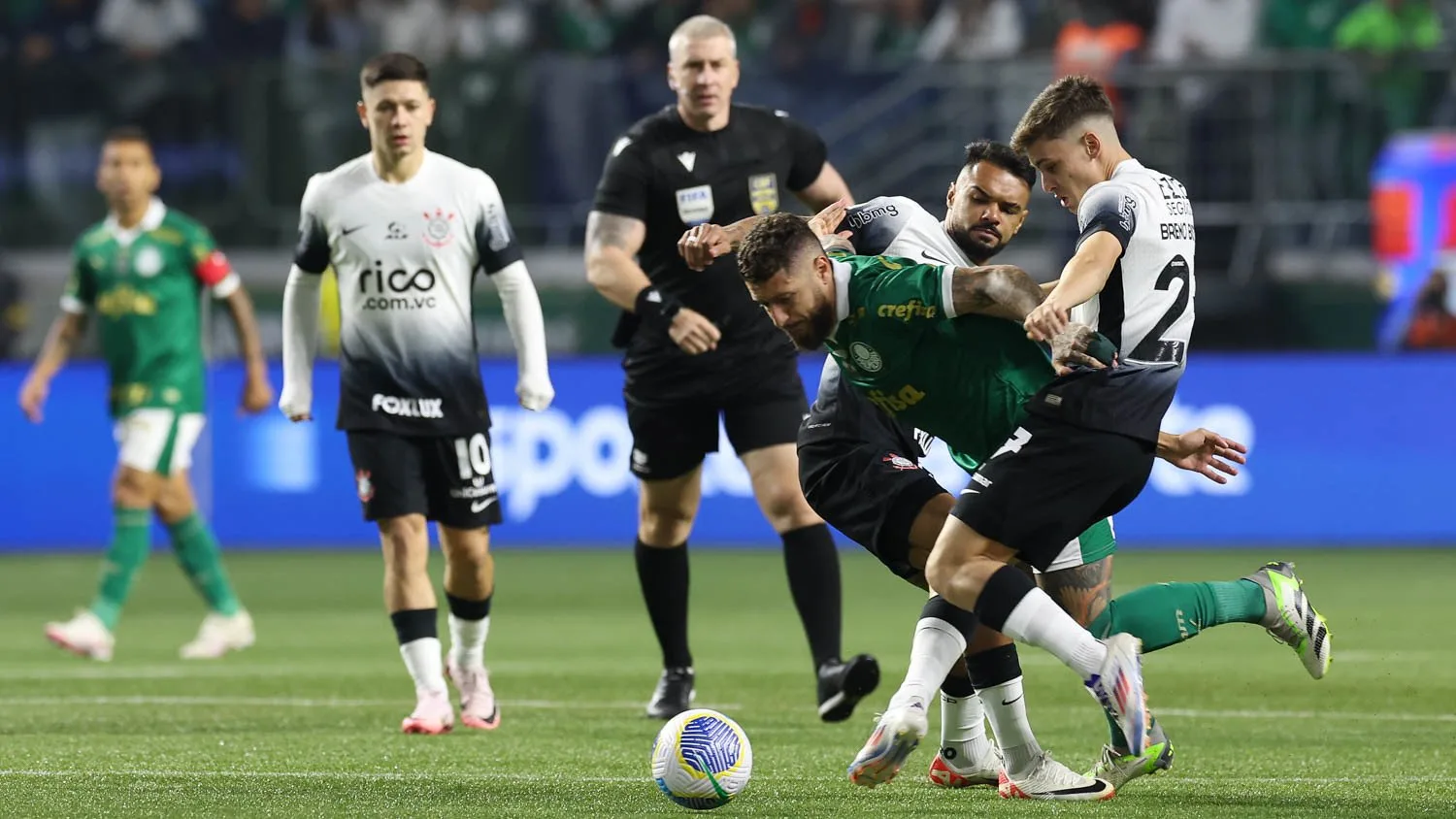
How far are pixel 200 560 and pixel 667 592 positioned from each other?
3236mm

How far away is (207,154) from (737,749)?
12.1 m

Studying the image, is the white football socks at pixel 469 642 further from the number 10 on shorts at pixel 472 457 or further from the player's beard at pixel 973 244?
the player's beard at pixel 973 244

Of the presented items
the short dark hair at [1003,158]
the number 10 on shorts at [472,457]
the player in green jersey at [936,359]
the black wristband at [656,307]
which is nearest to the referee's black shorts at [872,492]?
the player in green jersey at [936,359]

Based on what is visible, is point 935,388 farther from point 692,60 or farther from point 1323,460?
point 1323,460

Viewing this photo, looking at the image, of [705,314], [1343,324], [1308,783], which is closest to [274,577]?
[705,314]

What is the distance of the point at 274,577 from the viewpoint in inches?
540

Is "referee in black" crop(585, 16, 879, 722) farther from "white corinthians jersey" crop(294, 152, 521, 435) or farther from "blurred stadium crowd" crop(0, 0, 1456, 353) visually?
"blurred stadium crowd" crop(0, 0, 1456, 353)

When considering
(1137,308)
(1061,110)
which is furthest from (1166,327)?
(1061,110)

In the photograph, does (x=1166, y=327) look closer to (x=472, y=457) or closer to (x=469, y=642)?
(x=472, y=457)

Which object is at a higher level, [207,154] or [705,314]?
[207,154]

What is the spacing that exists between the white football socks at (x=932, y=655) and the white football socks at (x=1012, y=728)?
0.19 m

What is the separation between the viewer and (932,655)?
5.40 meters

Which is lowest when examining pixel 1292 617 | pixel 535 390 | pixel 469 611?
pixel 469 611

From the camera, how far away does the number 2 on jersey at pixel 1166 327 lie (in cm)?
543
